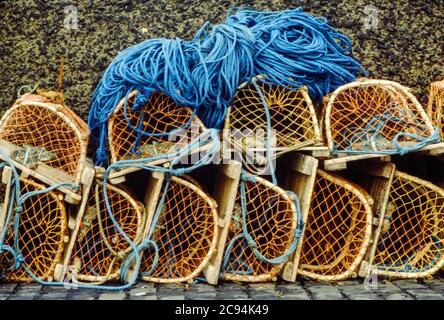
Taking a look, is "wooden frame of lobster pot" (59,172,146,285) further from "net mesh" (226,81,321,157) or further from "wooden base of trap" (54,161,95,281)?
"net mesh" (226,81,321,157)

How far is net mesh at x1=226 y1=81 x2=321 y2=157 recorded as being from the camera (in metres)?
4.45

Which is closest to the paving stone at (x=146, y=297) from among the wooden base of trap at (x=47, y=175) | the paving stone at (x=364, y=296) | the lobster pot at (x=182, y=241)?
the lobster pot at (x=182, y=241)

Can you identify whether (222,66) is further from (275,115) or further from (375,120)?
(375,120)

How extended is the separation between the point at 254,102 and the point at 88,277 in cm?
151

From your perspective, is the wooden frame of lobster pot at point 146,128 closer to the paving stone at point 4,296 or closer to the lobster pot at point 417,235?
the paving stone at point 4,296

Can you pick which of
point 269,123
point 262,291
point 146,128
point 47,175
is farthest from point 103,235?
point 269,123

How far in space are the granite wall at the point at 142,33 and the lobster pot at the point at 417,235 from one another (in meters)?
1.47

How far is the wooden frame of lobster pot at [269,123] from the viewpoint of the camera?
4.40m

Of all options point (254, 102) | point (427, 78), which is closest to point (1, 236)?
point (254, 102)

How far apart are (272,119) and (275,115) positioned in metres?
0.04

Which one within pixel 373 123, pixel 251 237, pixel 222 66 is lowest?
pixel 251 237

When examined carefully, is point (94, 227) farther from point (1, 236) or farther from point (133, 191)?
point (1, 236)

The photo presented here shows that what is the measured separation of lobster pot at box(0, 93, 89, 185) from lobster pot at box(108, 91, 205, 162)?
0.21 metres

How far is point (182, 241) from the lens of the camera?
4508 mm
